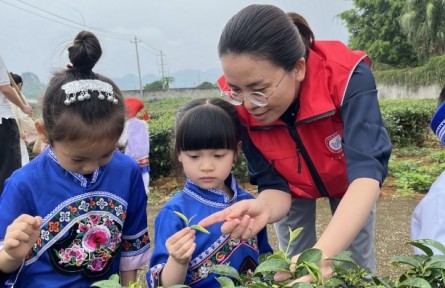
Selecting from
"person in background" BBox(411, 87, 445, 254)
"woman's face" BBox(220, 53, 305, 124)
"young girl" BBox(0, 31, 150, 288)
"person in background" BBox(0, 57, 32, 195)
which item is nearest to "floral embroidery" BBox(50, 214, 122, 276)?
"young girl" BBox(0, 31, 150, 288)

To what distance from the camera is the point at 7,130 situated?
3992 mm

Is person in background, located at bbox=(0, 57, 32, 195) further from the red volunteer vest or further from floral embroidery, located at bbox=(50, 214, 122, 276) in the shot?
the red volunteer vest

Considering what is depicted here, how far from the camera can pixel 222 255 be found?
1.68m

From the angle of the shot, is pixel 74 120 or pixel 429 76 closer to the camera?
pixel 74 120

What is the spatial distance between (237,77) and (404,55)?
3665cm

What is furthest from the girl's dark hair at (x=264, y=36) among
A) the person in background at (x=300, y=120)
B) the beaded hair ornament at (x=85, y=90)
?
the beaded hair ornament at (x=85, y=90)

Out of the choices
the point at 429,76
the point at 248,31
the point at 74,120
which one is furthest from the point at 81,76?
the point at 429,76

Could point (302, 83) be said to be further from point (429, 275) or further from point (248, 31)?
point (429, 275)

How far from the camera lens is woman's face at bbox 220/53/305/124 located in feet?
5.18

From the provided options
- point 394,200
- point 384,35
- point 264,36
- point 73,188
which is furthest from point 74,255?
point 384,35

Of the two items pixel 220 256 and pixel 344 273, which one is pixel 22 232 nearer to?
pixel 220 256

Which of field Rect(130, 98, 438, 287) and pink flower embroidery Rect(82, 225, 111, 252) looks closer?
pink flower embroidery Rect(82, 225, 111, 252)

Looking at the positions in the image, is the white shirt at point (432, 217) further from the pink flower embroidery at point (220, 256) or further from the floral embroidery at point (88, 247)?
the floral embroidery at point (88, 247)

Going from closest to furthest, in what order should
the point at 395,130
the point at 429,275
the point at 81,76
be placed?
the point at 429,275
the point at 81,76
the point at 395,130
